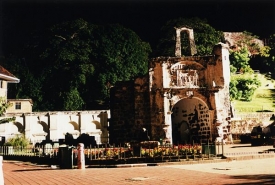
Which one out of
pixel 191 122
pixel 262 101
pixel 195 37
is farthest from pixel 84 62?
pixel 262 101

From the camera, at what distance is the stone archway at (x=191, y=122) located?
27.2m

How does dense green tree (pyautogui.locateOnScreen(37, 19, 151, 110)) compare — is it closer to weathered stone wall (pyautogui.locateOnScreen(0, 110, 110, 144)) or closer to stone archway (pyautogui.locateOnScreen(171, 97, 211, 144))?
weathered stone wall (pyautogui.locateOnScreen(0, 110, 110, 144))

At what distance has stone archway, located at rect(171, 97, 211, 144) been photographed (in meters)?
27.2

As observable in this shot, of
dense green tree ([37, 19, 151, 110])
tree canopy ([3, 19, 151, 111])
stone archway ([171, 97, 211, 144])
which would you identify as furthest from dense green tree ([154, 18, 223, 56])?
stone archway ([171, 97, 211, 144])

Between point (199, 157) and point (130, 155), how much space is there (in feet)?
11.5

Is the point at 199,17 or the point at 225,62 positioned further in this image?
the point at 199,17

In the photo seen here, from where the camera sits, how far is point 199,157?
1661 cm

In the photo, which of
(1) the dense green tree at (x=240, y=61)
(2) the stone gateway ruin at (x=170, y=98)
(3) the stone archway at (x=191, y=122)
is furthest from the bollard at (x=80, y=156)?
(1) the dense green tree at (x=240, y=61)

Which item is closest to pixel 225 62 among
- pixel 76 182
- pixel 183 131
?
pixel 183 131

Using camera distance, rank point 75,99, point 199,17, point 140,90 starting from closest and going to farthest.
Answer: point 140,90 → point 75,99 → point 199,17

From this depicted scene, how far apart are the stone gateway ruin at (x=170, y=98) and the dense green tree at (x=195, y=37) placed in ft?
69.0

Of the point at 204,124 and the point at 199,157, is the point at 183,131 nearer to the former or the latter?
the point at 204,124

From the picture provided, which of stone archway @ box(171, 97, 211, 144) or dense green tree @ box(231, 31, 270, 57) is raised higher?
dense green tree @ box(231, 31, 270, 57)

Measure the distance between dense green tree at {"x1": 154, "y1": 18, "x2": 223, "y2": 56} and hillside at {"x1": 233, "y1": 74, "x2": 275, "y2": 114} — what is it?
997 centimetres
